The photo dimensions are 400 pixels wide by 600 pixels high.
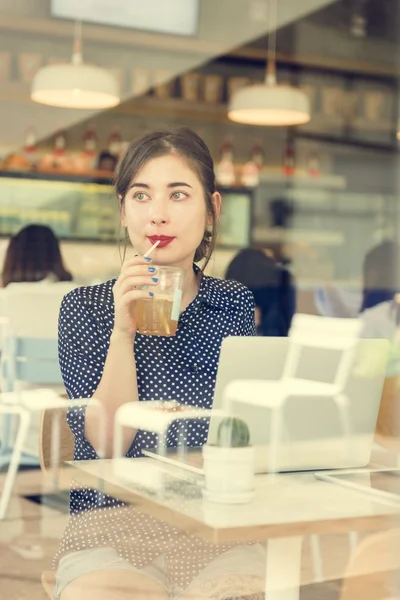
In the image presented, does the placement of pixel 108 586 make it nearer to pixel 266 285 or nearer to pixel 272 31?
pixel 266 285

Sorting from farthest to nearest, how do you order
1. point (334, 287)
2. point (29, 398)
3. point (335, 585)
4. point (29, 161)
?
point (334, 287), point (29, 161), point (29, 398), point (335, 585)

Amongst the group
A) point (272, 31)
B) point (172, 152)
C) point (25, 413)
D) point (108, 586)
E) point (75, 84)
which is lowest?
point (108, 586)

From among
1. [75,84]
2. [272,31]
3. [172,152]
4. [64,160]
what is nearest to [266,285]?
[64,160]

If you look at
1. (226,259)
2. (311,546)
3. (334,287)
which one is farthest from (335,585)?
(334,287)

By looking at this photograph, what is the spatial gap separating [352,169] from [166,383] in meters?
5.05

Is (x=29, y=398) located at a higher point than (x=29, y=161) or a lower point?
lower

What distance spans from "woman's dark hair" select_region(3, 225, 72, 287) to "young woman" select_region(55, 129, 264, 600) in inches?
87.4

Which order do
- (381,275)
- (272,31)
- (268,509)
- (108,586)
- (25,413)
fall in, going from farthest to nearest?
(272,31) → (381,275) → (25,413) → (108,586) → (268,509)

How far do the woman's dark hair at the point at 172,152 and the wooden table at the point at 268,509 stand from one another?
0.47 metres

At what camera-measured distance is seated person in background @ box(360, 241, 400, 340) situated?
11.5 feet

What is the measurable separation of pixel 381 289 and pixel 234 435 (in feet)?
11.7

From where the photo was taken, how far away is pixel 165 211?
151 centimetres

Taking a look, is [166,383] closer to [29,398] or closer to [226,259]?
[29,398]

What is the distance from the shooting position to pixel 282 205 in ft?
20.4
